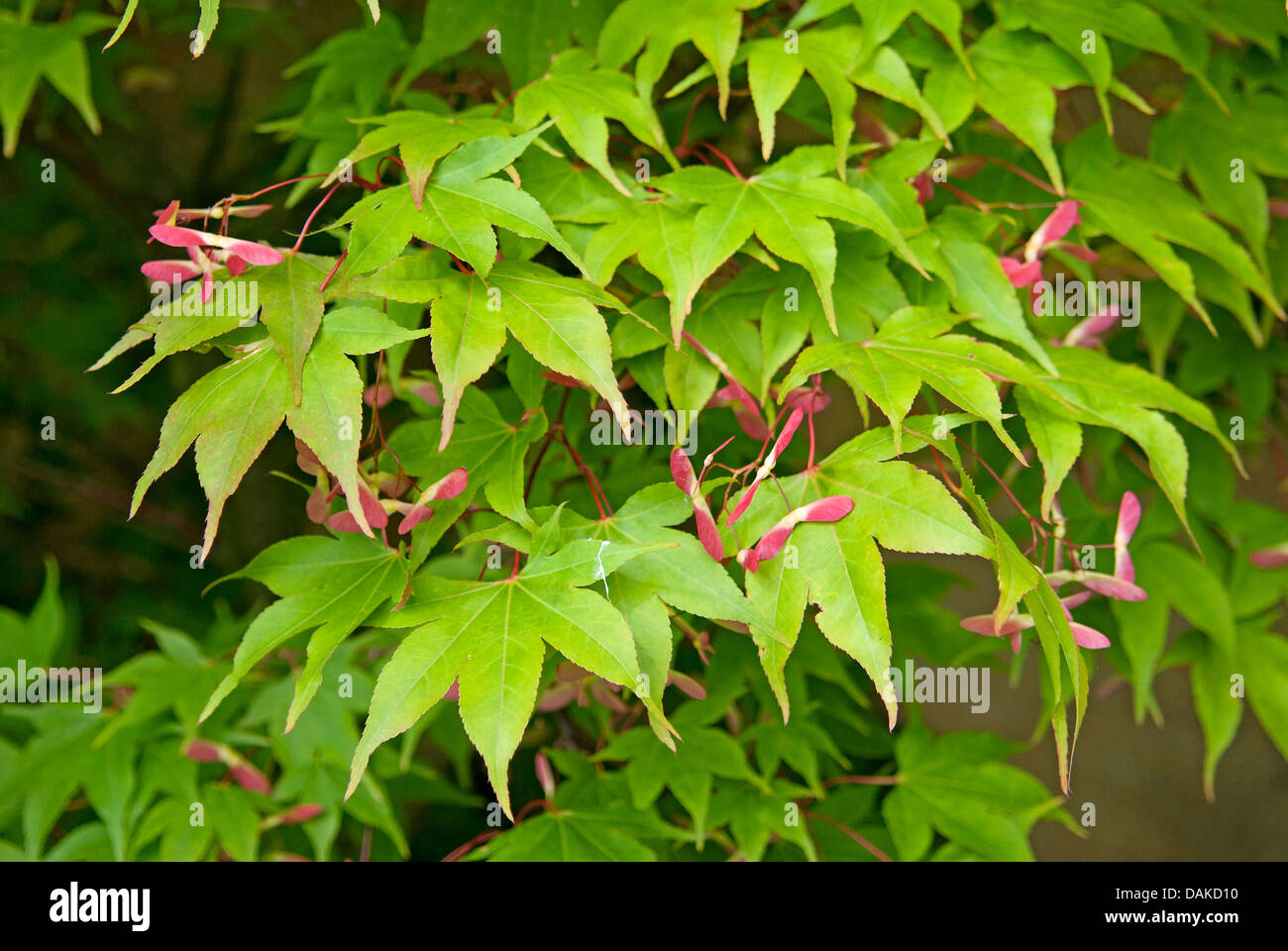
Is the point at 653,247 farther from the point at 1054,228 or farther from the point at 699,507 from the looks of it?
the point at 1054,228

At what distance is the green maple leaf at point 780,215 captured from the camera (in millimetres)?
717

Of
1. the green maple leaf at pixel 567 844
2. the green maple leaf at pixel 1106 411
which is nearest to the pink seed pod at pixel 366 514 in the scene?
the green maple leaf at pixel 567 844

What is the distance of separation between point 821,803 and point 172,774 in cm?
66

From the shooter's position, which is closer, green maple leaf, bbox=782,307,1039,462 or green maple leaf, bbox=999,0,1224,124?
green maple leaf, bbox=782,307,1039,462

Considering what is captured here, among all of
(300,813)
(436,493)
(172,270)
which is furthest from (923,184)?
(300,813)

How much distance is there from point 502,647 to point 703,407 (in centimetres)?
28

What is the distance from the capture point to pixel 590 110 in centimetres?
76

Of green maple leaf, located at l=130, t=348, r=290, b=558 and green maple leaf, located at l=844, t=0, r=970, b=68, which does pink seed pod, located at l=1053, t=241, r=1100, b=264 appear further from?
green maple leaf, located at l=130, t=348, r=290, b=558

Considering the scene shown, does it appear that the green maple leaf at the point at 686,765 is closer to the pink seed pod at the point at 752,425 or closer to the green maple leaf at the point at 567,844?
the green maple leaf at the point at 567,844

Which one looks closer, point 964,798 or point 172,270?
point 172,270

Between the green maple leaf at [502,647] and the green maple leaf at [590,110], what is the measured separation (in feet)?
0.93

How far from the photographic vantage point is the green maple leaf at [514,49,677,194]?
750 mm

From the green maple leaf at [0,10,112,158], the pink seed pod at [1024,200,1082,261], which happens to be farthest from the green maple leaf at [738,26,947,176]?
the green maple leaf at [0,10,112,158]

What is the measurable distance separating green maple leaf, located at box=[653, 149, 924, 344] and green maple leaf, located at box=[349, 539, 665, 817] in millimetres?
201
